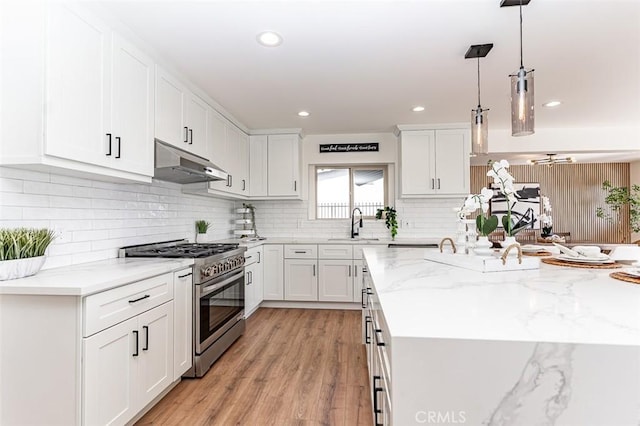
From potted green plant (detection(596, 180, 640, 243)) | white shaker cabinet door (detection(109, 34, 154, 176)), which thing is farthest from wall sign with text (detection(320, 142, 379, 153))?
potted green plant (detection(596, 180, 640, 243))

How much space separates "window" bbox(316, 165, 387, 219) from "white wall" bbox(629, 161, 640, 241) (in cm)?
535

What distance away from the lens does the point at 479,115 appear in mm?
2316

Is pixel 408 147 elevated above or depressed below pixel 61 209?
above

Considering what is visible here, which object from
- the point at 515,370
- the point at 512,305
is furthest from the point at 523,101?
the point at 515,370

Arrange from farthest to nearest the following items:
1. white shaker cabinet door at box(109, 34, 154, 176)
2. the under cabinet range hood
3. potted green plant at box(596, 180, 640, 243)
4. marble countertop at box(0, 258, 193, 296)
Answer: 1. potted green plant at box(596, 180, 640, 243)
2. the under cabinet range hood
3. white shaker cabinet door at box(109, 34, 154, 176)
4. marble countertop at box(0, 258, 193, 296)

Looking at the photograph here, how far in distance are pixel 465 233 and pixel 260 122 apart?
3.03 m

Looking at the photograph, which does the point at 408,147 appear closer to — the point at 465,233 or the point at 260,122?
the point at 260,122

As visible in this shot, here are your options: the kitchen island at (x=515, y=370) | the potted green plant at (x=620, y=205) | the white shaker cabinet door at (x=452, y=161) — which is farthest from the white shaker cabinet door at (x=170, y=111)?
the potted green plant at (x=620, y=205)

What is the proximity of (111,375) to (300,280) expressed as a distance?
291 centimetres

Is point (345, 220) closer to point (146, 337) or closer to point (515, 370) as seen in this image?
point (146, 337)

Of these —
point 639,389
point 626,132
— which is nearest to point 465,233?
point 639,389

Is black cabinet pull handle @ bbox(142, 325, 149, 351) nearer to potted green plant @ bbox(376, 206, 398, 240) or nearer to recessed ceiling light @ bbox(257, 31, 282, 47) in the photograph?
recessed ceiling light @ bbox(257, 31, 282, 47)

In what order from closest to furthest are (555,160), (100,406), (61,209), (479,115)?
(100,406)
(61,209)
(479,115)
(555,160)

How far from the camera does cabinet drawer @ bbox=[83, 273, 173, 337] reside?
1.59 m
